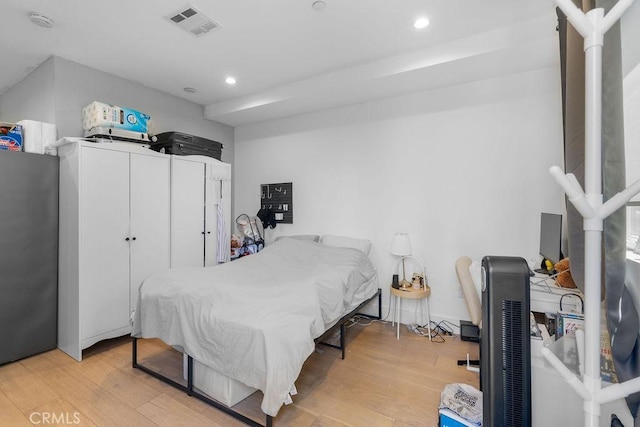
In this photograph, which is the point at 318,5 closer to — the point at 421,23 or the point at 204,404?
the point at 421,23

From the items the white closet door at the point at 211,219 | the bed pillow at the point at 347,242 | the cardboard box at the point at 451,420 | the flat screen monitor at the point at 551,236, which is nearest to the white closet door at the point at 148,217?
the white closet door at the point at 211,219

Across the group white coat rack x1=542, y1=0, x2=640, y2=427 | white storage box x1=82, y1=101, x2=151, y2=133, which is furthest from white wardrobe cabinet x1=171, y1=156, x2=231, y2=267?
white coat rack x1=542, y1=0, x2=640, y2=427

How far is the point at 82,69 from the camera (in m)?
3.02

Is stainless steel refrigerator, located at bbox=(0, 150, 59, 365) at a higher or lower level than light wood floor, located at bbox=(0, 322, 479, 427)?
higher

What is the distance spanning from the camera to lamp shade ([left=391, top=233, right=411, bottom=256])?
3.14 m

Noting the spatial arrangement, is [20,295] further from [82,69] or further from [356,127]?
[356,127]

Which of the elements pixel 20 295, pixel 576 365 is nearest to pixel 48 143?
pixel 20 295

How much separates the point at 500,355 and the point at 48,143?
390 centimetres

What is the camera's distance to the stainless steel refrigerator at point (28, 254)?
246 cm

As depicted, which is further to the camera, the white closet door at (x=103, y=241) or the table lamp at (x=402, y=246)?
the table lamp at (x=402, y=246)

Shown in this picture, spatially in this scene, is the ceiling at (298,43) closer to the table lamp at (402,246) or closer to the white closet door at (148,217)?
the white closet door at (148,217)

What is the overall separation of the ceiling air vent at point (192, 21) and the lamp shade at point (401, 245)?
262 cm

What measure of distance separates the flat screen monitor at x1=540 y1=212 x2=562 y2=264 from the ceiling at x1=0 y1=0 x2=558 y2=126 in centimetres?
139

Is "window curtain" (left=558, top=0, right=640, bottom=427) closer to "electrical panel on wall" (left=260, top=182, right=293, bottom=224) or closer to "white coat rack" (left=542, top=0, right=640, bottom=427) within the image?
"white coat rack" (left=542, top=0, right=640, bottom=427)
